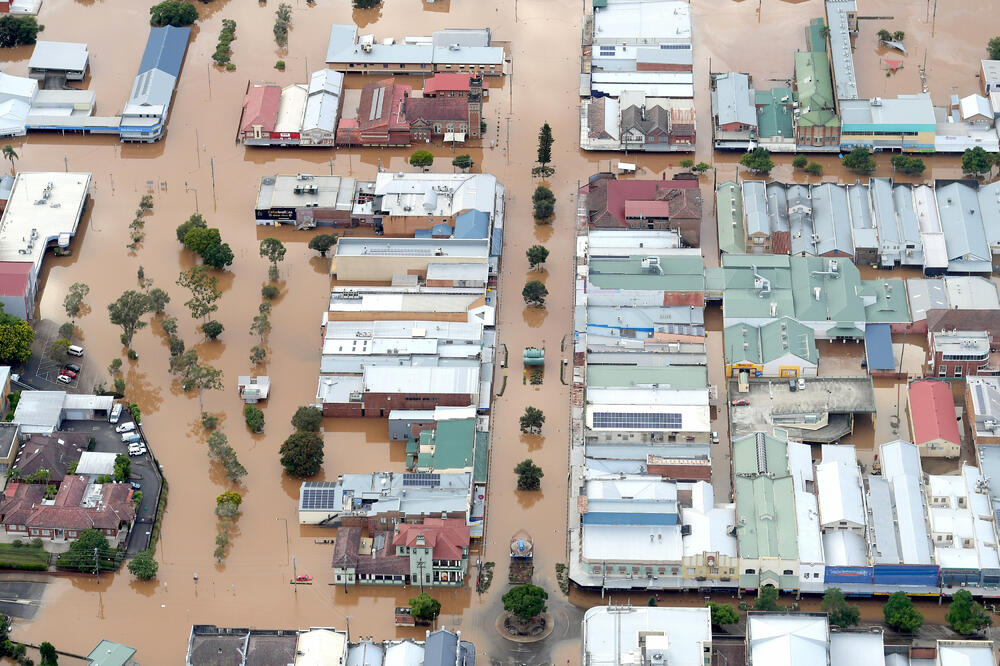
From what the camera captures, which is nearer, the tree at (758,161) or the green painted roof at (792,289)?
the green painted roof at (792,289)

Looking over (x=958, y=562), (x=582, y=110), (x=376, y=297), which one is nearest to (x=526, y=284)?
(x=376, y=297)

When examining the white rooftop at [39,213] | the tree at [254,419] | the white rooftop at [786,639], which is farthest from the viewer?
the white rooftop at [39,213]

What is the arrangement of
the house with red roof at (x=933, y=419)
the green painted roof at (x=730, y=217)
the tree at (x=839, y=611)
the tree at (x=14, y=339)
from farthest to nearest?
the green painted roof at (x=730, y=217)
the tree at (x=14, y=339)
the house with red roof at (x=933, y=419)
the tree at (x=839, y=611)

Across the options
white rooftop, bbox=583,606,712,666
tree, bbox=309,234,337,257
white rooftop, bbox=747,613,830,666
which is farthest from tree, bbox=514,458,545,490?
tree, bbox=309,234,337,257

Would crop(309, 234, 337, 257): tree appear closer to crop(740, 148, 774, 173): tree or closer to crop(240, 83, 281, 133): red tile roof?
crop(240, 83, 281, 133): red tile roof

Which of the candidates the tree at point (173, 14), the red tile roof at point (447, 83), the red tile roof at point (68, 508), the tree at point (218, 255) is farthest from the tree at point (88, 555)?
the tree at point (173, 14)

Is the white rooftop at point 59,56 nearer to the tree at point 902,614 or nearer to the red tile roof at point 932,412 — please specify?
the red tile roof at point 932,412

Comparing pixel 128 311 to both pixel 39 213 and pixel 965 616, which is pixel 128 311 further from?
pixel 965 616

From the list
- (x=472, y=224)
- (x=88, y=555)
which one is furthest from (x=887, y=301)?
(x=88, y=555)
